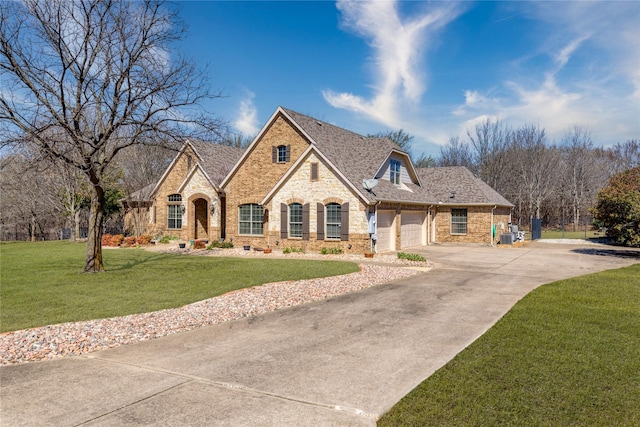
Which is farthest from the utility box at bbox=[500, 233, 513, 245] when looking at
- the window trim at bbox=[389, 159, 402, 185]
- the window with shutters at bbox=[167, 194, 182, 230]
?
the window with shutters at bbox=[167, 194, 182, 230]

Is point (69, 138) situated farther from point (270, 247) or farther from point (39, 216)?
point (39, 216)

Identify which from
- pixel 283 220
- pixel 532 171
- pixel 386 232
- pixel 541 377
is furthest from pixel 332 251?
pixel 532 171

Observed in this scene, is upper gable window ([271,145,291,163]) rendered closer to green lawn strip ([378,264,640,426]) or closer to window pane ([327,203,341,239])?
window pane ([327,203,341,239])

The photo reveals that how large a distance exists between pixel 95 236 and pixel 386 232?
14481 millimetres

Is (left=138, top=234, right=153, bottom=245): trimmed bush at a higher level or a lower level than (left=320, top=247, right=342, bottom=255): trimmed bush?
higher

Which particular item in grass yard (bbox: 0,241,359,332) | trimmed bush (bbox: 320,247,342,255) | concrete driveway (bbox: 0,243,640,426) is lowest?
concrete driveway (bbox: 0,243,640,426)

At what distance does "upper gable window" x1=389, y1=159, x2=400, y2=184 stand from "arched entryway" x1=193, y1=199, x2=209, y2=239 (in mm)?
13473

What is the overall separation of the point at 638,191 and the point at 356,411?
859 inches

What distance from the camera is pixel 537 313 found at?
876 cm

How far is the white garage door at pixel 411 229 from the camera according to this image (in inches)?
966

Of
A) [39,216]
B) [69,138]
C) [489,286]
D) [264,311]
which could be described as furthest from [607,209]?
[39,216]

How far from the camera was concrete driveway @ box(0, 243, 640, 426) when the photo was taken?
4457 mm

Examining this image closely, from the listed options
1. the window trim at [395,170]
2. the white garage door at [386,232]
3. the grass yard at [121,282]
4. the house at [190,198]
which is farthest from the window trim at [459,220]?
the house at [190,198]

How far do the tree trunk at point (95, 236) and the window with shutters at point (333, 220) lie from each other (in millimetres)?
11078
